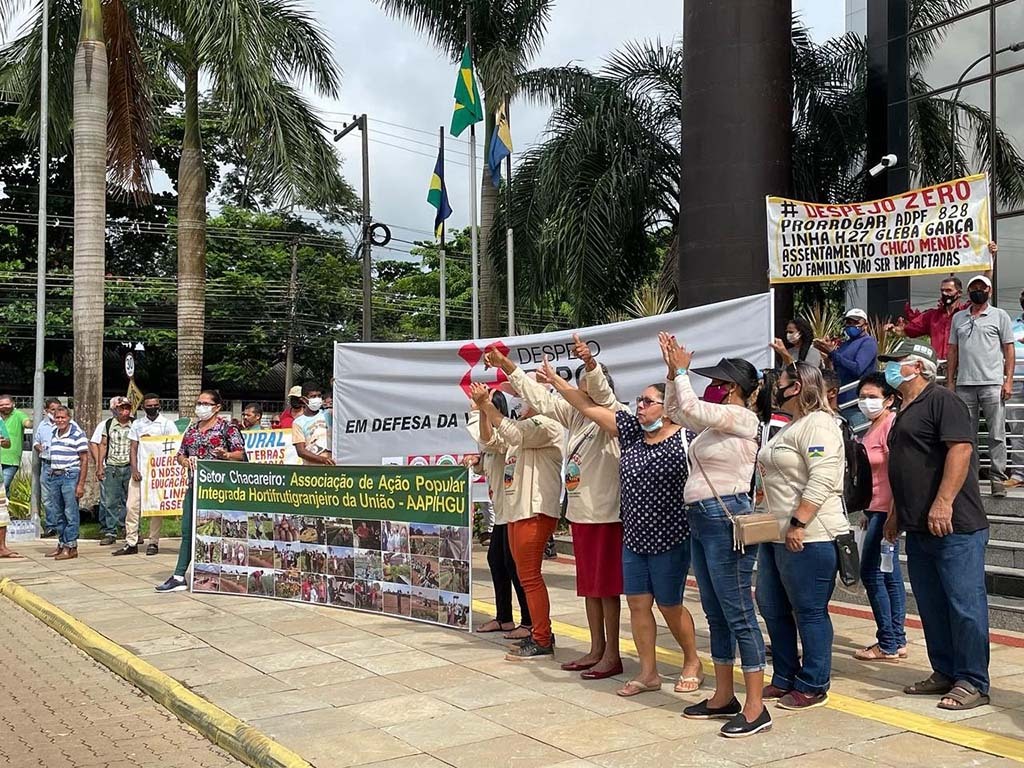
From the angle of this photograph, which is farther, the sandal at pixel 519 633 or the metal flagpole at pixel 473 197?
the metal flagpole at pixel 473 197

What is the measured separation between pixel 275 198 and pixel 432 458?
344 inches

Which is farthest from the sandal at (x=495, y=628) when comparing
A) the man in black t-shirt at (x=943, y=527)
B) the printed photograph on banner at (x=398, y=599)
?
the man in black t-shirt at (x=943, y=527)

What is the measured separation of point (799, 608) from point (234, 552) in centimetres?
611

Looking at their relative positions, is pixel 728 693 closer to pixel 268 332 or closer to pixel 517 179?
pixel 517 179

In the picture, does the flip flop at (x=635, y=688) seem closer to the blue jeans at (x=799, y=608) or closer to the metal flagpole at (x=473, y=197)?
the blue jeans at (x=799, y=608)

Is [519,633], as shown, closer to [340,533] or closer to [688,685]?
[688,685]

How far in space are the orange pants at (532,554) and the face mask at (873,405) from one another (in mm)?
2255

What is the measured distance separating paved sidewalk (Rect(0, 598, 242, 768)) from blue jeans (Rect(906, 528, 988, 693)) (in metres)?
3.89

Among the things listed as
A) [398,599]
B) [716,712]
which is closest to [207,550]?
[398,599]

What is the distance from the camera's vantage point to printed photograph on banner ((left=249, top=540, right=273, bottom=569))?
1010cm

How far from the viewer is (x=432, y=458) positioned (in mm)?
10727

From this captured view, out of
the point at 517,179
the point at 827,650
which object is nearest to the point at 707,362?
the point at 827,650

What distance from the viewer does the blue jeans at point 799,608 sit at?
19.1 ft

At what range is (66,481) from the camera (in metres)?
13.8
